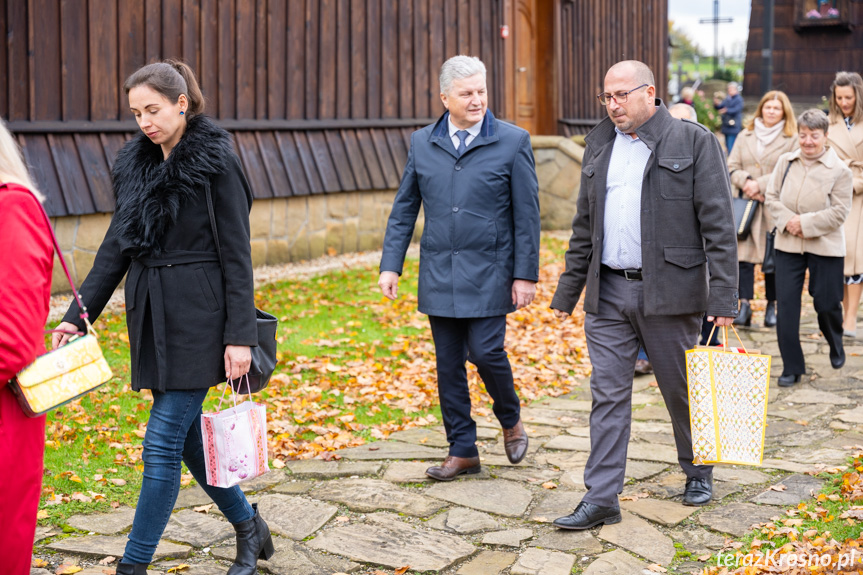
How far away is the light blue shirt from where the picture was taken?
460 centimetres

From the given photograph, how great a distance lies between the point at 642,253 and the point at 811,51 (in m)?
24.0

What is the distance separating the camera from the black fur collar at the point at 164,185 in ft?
12.0

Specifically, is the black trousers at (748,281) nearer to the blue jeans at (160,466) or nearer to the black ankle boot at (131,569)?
the blue jeans at (160,466)

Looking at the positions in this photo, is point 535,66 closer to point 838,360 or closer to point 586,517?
point 838,360

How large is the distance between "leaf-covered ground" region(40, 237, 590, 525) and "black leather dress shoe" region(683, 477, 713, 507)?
2083 mm

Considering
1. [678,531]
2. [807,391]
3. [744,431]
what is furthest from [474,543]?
[807,391]

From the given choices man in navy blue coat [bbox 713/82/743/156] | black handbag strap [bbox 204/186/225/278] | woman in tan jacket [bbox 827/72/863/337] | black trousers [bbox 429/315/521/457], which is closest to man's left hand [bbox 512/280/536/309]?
black trousers [bbox 429/315/521/457]

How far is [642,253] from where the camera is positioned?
180 inches

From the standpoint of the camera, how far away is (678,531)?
15.1 feet

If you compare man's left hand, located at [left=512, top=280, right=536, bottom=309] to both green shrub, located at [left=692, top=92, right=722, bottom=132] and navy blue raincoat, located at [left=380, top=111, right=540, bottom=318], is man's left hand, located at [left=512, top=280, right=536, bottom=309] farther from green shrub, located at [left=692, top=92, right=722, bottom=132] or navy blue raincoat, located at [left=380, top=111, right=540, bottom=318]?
green shrub, located at [left=692, top=92, right=722, bottom=132]

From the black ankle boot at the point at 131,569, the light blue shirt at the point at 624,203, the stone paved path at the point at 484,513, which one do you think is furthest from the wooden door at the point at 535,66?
the black ankle boot at the point at 131,569

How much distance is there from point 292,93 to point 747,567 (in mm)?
9423

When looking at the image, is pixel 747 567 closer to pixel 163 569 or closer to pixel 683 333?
pixel 683 333

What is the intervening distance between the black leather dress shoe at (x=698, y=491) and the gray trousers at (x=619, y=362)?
467mm
